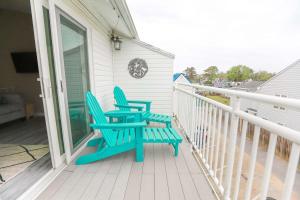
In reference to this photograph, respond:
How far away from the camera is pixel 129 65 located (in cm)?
442

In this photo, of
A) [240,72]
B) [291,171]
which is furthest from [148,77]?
[240,72]

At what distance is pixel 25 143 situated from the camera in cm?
→ 255

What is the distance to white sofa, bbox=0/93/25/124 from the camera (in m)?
3.35

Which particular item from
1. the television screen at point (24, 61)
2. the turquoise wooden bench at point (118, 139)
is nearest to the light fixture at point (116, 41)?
the television screen at point (24, 61)

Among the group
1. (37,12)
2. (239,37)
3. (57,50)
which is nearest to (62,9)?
(37,12)

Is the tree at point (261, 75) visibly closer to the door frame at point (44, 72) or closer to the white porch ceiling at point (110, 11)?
the white porch ceiling at point (110, 11)

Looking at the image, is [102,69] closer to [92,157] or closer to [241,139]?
[92,157]

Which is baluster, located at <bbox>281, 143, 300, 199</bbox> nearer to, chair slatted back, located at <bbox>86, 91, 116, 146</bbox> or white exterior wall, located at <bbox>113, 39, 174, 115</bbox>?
chair slatted back, located at <bbox>86, 91, 116, 146</bbox>

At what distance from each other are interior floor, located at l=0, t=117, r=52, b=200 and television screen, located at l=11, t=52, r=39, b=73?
4.73 ft

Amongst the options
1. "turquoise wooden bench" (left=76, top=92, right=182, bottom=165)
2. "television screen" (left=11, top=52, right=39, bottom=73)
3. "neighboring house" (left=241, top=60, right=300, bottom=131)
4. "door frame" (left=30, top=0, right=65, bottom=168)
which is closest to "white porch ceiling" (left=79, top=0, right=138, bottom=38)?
"door frame" (left=30, top=0, right=65, bottom=168)

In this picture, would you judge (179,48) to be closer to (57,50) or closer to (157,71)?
(157,71)

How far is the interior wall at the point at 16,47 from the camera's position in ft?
13.4

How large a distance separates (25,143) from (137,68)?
309cm

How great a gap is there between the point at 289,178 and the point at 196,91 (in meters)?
1.69
